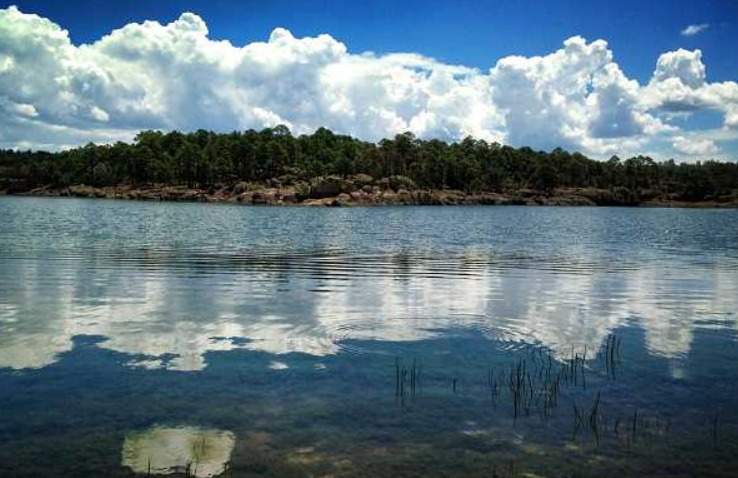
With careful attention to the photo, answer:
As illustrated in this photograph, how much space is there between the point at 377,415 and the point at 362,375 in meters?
2.79

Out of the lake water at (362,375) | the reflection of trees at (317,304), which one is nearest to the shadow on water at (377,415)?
the lake water at (362,375)

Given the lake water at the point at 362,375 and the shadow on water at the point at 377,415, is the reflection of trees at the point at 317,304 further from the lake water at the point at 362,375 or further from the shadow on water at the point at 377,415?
the shadow on water at the point at 377,415

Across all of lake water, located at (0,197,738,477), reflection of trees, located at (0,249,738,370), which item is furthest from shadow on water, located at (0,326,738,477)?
reflection of trees, located at (0,249,738,370)

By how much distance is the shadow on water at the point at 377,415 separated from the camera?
414 inches

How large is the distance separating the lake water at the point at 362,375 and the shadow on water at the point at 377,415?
0.17 feet

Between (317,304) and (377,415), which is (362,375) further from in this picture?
(317,304)

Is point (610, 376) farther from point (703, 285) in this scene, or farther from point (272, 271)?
point (272, 271)

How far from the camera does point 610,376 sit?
1577 cm

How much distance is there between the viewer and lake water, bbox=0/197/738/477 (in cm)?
1080

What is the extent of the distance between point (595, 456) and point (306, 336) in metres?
10.7

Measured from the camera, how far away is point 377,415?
1277 cm

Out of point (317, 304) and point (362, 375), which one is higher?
point (317, 304)

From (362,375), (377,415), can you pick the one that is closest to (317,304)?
(362,375)

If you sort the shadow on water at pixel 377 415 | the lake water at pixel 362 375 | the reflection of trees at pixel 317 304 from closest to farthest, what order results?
the shadow on water at pixel 377 415, the lake water at pixel 362 375, the reflection of trees at pixel 317 304
